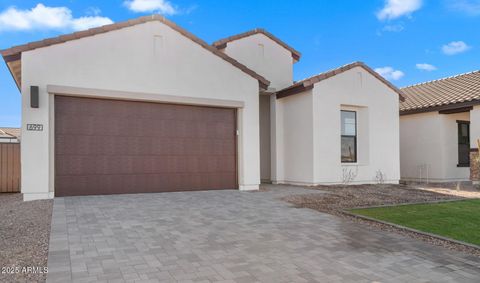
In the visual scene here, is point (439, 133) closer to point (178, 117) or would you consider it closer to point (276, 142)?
point (276, 142)

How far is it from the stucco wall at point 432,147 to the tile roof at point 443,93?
18.1 inches

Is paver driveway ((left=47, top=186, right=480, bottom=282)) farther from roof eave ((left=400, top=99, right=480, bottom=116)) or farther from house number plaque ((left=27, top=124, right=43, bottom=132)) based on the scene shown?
roof eave ((left=400, top=99, right=480, bottom=116))

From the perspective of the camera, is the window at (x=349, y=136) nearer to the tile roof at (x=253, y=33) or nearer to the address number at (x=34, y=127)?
the tile roof at (x=253, y=33)

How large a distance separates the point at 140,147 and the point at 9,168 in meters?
5.91

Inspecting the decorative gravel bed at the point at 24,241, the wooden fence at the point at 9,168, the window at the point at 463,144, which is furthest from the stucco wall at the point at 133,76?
the window at the point at 463,144

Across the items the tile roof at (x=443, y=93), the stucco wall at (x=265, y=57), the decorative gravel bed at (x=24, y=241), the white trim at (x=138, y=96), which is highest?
the stucco wall at (x=265, y=57)

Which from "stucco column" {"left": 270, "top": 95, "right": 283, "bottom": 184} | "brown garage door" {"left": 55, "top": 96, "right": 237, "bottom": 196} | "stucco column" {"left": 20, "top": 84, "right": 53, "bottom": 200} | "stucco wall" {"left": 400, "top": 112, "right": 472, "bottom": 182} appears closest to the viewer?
"stucco column" {"left": 20, "top": 84, "right": 53, "bottom": 200}

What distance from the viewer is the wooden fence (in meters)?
13.0

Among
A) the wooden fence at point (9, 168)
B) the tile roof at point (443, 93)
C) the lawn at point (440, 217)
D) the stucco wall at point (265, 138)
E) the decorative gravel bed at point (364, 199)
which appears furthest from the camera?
the tile roof at point (443, 93)

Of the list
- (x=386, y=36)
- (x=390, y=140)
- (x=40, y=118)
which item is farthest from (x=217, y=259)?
(x=386, y=36)

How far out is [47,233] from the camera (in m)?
5.91

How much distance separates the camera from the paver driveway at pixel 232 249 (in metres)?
4.29

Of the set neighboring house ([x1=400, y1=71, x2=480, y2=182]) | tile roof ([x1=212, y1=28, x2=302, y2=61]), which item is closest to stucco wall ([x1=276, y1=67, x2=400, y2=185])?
neighboring house ([x1=400, y1=71, x2=480, y2=182])

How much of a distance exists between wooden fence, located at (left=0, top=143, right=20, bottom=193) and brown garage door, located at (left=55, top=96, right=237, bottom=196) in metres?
4.63
